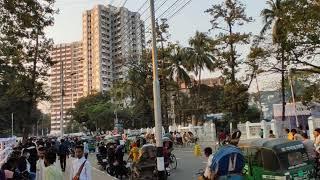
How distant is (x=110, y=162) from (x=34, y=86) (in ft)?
43.7

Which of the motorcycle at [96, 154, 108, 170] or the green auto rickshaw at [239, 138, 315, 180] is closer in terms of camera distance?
the green auto rickshaw at [239, 138, 315, 180]

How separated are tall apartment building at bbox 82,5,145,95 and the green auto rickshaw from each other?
1117cm

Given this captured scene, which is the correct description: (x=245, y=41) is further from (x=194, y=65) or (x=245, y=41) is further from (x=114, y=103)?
(x=114, y=103)

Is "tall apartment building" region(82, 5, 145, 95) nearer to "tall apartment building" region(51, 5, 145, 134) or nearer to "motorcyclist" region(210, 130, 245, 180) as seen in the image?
"tall apartment building" region(51, 5, 145, 134)

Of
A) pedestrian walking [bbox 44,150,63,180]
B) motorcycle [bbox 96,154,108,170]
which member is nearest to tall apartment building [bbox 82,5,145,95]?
motorcycle [bbox 96,154,108,170]

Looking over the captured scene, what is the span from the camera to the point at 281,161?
11359mm

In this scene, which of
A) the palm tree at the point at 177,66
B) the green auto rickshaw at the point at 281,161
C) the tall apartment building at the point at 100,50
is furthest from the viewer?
the palm tree at the point at 177,66

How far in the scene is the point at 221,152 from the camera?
31.2 feet

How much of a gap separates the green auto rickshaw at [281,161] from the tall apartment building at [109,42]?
36.7 feet

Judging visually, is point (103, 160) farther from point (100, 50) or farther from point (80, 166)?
point (100, 50)

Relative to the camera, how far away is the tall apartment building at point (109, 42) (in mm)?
26641

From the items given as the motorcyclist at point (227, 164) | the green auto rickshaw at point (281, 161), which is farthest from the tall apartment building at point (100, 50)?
the motorcyclist at point (227, 164)

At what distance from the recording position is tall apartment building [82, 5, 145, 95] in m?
26.6

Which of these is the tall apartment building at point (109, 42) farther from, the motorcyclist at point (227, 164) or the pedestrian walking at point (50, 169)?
the pedestrian walking at point (50, 169)
